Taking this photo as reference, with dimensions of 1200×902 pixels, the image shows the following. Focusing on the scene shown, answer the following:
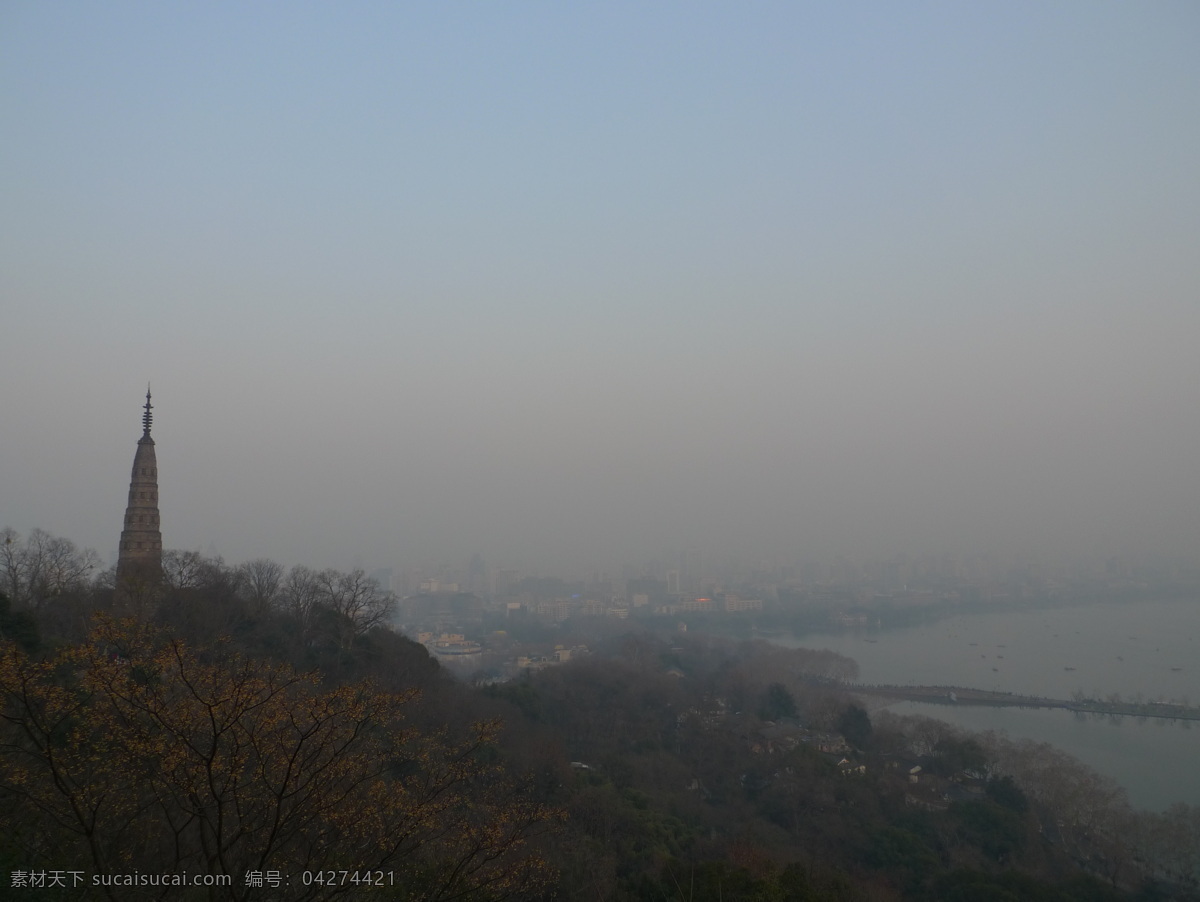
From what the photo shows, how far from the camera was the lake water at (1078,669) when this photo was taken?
12.5 m

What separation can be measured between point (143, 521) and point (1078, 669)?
21882 millimetres

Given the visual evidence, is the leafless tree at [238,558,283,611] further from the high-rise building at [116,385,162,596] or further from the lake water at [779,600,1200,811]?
the lake water at [779,600,1200,811]

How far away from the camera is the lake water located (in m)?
12.5

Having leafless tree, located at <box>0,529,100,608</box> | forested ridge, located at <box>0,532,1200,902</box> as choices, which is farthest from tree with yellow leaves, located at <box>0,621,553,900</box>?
leafless tree, located at <box>0,529,100,608</box>

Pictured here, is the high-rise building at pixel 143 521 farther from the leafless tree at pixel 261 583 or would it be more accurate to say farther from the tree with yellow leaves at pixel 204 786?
the tree with yellow leaves at pixel 204 786

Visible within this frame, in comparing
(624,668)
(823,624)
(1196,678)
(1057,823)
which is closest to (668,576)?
(823,624)

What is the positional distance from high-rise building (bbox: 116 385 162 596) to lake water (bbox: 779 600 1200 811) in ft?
Result: 46.1

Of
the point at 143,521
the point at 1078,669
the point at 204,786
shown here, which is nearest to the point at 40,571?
the point at 143,521

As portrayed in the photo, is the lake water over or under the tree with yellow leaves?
under

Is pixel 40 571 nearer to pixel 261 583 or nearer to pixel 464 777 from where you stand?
pixel 261 583

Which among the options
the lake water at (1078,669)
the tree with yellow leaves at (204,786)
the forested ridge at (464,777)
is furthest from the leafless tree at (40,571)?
the lake water at (1078,669)

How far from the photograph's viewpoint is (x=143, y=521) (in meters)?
10.5

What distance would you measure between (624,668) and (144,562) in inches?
496

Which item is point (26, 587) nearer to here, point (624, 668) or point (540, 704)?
point (540, 704)
